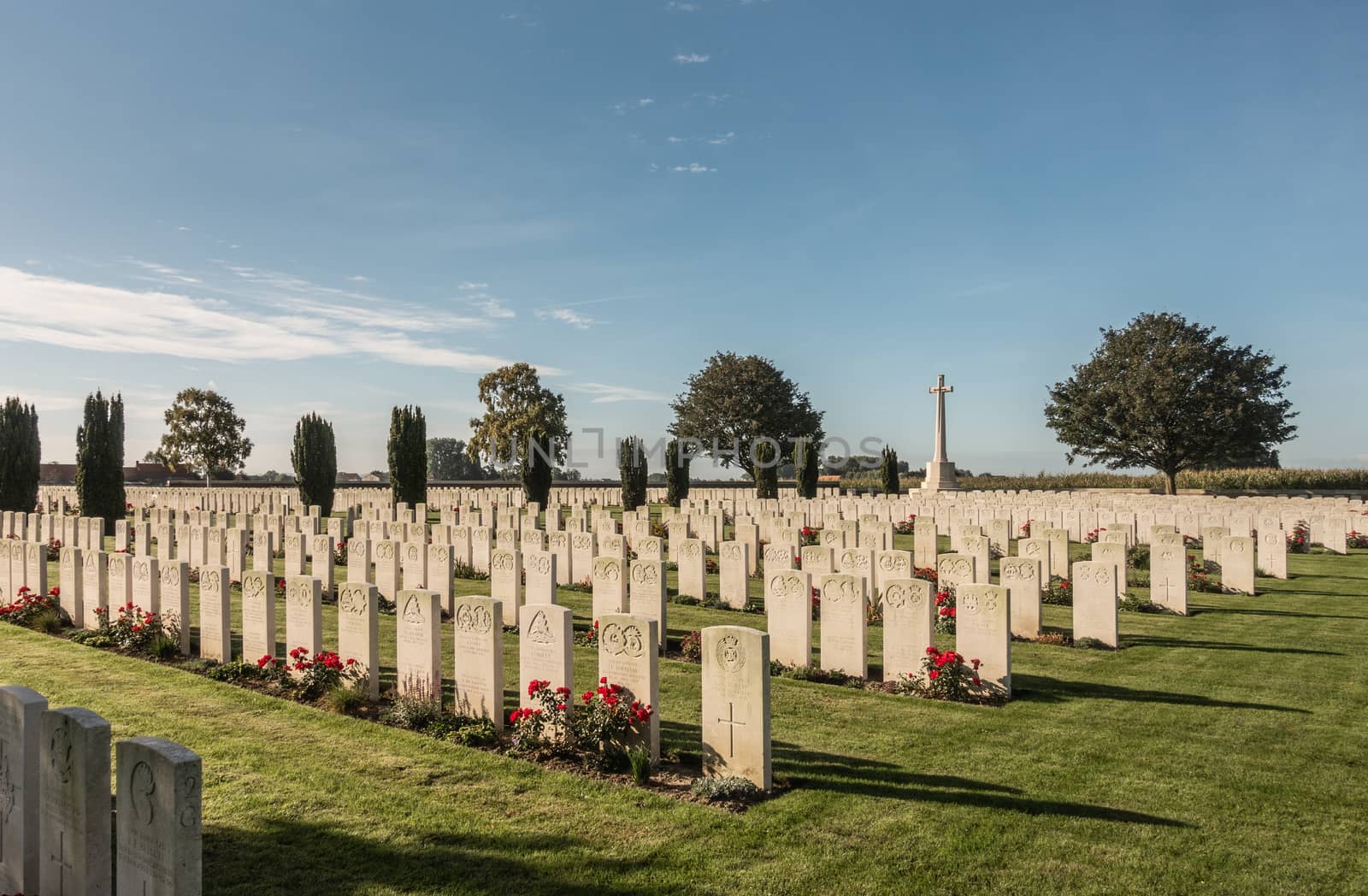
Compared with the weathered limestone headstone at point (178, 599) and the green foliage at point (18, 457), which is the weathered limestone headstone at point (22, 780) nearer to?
the weathered limestone headstone at point (178, 599)

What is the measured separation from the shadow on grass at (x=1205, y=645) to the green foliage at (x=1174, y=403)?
122 feet

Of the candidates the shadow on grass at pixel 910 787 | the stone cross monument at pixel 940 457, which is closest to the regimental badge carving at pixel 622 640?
the shadow on grass at pixel 910 787

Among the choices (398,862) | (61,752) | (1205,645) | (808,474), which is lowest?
(1205,645)

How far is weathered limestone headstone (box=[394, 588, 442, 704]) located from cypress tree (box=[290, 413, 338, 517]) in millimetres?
28575

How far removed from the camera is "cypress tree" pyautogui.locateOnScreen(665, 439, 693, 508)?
41.9 m

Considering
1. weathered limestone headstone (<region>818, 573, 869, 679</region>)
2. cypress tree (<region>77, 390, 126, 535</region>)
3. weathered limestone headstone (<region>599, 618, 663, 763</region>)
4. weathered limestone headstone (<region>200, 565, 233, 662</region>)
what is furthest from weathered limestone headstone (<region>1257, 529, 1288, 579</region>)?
cypress tree (<region>77, 390, 126, 535</region>)

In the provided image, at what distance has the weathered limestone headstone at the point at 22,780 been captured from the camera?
14.0 feet

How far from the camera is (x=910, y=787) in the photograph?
630cm

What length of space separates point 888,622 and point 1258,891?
486 centimetres

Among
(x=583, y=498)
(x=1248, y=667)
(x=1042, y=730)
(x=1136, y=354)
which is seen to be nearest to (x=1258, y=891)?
(x=1042, y=730)

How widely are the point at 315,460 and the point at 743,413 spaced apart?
109ft

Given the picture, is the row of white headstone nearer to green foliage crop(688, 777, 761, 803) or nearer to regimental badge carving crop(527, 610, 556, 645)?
green foliage crop(688, 777, 761, 803)

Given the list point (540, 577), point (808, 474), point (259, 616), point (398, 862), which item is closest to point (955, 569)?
point (540, 577)

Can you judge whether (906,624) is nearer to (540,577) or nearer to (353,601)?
(540,577)
